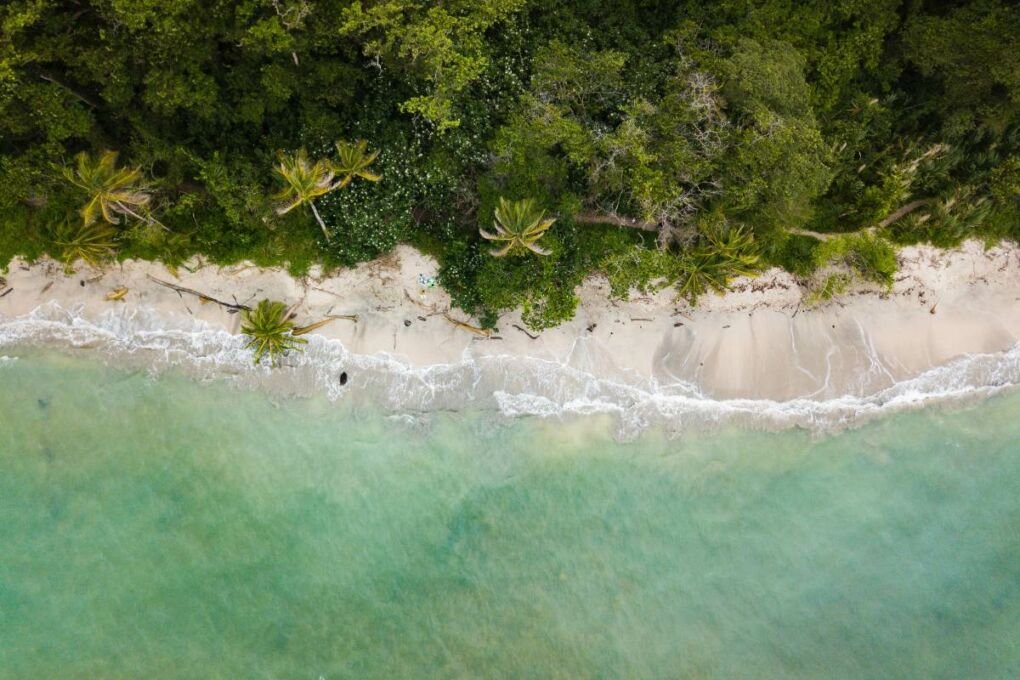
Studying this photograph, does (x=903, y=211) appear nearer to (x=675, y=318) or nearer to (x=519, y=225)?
(x=675, y=318)

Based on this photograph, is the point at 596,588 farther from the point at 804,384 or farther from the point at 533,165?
the point at 533,165

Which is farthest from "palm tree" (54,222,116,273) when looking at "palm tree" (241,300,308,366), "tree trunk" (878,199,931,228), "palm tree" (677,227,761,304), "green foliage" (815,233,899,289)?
"tree trunk" (878,199,931,228)

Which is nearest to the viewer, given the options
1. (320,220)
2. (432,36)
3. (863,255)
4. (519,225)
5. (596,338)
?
(432,36)

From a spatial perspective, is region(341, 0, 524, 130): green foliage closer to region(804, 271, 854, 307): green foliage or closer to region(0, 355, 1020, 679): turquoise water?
region(0, 355, 1020, 679): turquoise water

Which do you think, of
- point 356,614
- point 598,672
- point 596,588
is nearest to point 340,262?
point 356,614

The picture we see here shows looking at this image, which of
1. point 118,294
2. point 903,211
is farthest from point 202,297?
point 903,211

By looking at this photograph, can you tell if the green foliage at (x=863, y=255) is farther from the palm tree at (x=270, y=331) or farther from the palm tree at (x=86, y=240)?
the palm tree at (x=86, y=240)
